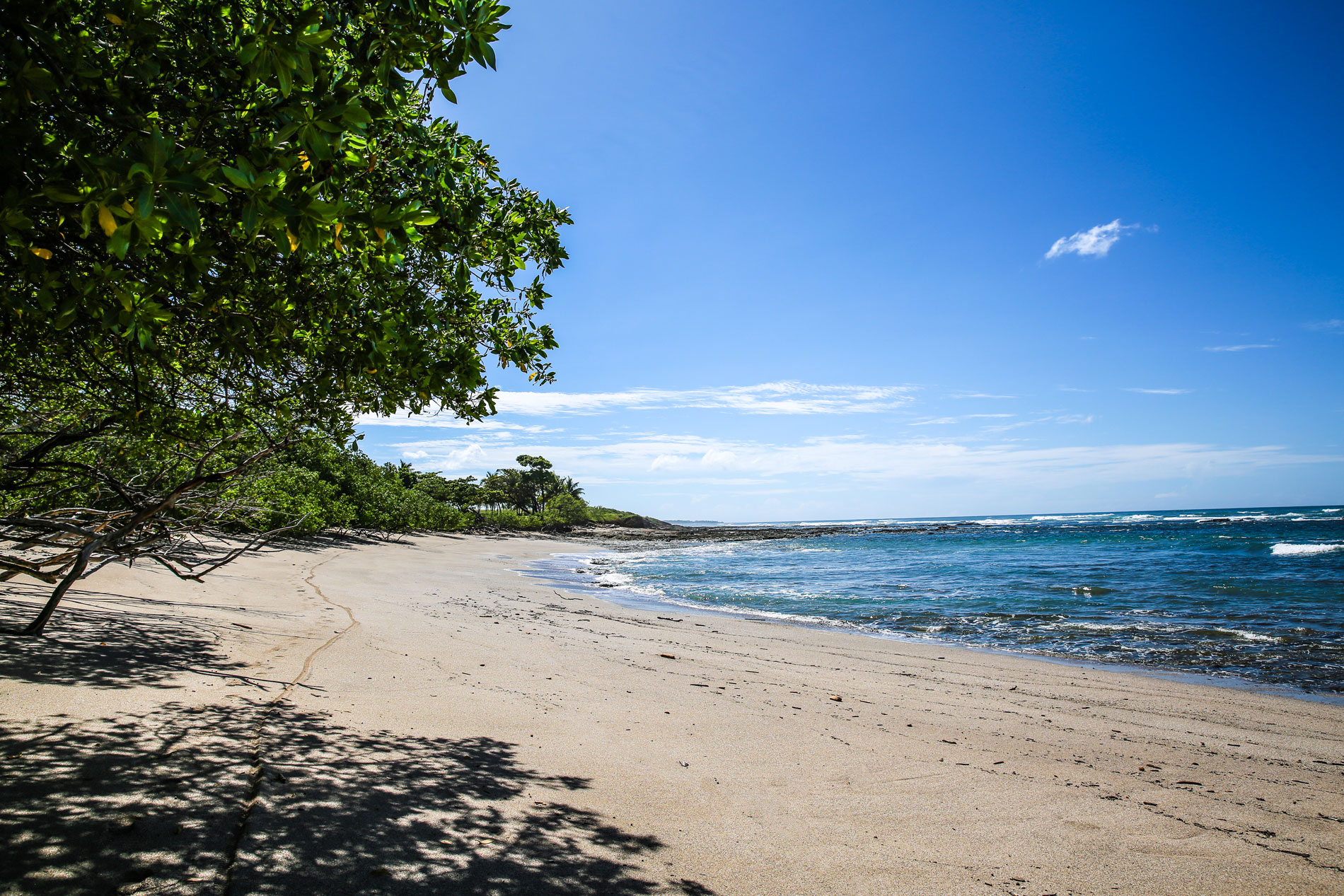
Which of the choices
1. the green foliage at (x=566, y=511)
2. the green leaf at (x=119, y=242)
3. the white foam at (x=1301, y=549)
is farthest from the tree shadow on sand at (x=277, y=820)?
the green foliage at (x=566, y=511)

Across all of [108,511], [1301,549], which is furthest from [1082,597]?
[1301,549]

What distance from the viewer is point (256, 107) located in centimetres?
265

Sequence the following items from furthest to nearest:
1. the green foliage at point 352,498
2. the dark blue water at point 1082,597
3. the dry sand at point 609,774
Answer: the green foliage at point 352,498 → the dark blue water at point 1082,597 → the dry sand at point 609,774

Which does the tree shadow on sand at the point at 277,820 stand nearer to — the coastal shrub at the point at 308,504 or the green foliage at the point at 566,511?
the coastal shrub at the point at 308,504

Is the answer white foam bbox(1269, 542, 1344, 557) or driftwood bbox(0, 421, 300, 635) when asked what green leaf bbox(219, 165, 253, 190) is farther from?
white foam bbox(1269, 542, 1344, 557)

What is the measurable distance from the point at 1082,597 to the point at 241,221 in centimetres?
2084

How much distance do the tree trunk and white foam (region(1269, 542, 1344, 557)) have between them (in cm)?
4188

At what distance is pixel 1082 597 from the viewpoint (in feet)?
57.4

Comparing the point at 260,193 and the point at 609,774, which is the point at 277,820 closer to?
the point at 609,774

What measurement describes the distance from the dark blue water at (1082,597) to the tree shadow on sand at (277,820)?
1031 centimetres

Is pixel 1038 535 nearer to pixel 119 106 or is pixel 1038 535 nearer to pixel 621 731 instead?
pixel 621 731

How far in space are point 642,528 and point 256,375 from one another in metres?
85.9

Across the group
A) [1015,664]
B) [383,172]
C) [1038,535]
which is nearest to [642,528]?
[1038,535]

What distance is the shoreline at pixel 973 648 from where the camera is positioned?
8.25 m
